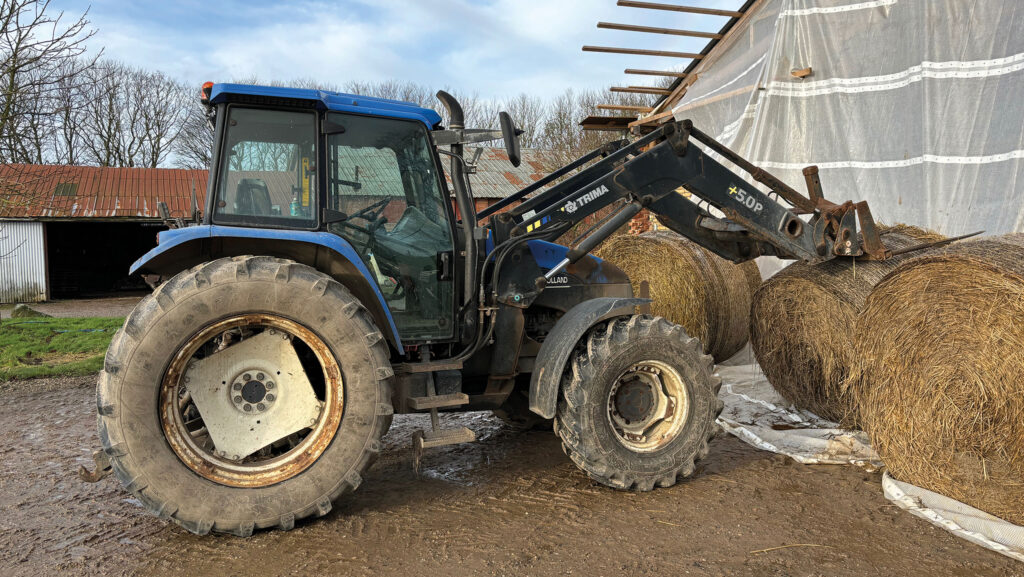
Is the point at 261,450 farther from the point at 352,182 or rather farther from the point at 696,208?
the point at 696,208

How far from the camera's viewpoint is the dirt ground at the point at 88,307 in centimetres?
1600

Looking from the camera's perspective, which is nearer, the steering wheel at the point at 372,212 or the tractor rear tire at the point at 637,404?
the steering wheel at the point at 372,212

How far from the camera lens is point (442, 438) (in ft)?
12.7

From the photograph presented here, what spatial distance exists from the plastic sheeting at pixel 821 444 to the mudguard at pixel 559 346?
1.67m

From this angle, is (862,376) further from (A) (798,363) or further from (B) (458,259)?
(B) (458,259)

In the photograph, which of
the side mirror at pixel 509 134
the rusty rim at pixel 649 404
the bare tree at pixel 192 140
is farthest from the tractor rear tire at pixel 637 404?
the bare tree at pixel 192 140

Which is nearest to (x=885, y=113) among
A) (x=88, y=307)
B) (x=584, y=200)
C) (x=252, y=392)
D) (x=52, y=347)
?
(x=584, y=200)

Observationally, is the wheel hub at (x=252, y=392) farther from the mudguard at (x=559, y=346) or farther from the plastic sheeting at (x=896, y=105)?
the plastic sheeting at (x=896, y=105)

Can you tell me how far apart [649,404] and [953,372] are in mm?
1662

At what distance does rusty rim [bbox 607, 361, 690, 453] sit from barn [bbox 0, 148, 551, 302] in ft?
53.3

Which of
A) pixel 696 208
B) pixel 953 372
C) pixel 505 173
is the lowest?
pixel 953 372

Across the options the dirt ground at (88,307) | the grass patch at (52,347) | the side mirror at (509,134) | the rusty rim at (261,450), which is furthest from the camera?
the dirt ground at (88,307)

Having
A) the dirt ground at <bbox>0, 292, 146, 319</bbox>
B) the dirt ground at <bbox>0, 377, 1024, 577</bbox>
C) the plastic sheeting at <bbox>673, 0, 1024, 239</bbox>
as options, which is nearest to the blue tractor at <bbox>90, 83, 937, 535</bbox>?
the dirt ground at <bbox>0, 377, 1024, 577</bbox>

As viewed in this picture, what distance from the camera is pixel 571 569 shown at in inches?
125
